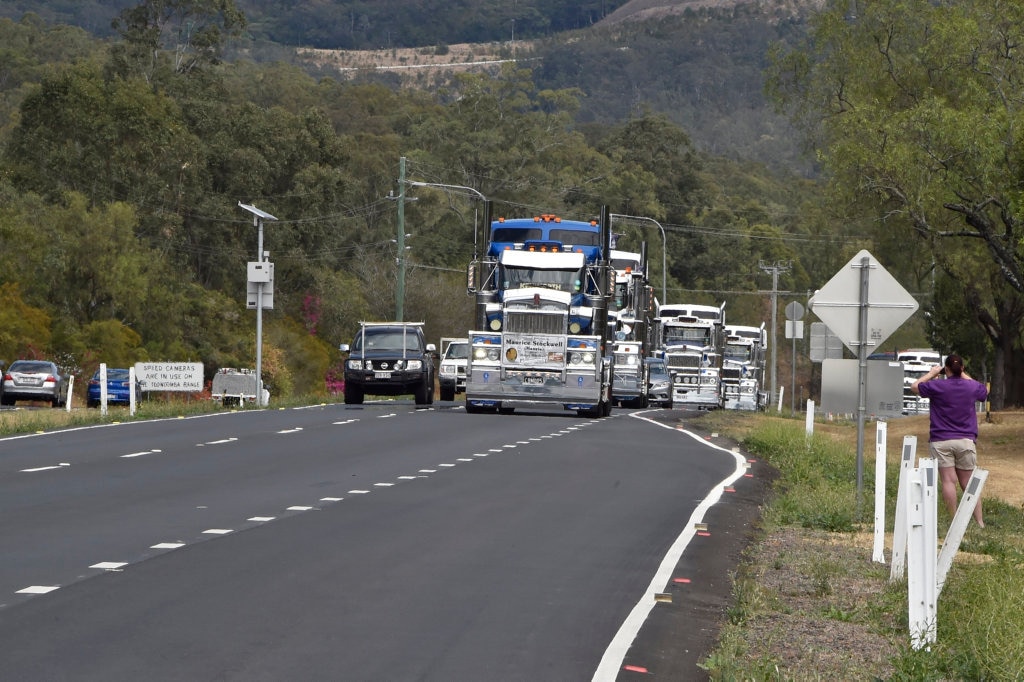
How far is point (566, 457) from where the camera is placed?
25.9 m

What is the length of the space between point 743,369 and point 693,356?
7.50 metres

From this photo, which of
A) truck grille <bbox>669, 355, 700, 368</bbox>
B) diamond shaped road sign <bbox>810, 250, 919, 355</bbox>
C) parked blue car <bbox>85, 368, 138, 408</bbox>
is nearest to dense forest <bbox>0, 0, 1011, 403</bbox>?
truck grille <bbox>669, 355, 700, 368</bbox>

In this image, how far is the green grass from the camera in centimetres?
905

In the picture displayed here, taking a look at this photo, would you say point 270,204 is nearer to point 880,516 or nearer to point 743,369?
point 743,369

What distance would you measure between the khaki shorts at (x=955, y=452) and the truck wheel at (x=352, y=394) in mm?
27631

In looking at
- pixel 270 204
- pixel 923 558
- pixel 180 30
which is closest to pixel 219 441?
pixel 923 558

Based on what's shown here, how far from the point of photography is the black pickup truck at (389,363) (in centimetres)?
4384

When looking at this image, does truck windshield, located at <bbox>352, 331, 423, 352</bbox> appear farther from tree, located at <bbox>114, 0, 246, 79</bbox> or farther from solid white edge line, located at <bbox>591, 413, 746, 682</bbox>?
tree, located at <bbox>114, 0, 246, 79</bbox>

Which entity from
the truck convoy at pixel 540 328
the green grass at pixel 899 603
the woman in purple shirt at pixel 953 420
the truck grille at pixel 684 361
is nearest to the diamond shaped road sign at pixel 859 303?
the woman in purple shirt at pixel 953 420

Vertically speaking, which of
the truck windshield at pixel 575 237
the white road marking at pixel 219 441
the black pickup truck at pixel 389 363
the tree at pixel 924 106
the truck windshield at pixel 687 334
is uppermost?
the tree at pixel 924 106

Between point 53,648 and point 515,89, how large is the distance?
9844cm

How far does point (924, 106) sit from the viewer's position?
105 ft

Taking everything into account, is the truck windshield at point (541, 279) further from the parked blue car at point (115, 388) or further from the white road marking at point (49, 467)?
the white road marking at point (49, 467)

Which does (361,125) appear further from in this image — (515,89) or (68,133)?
(68,133)
